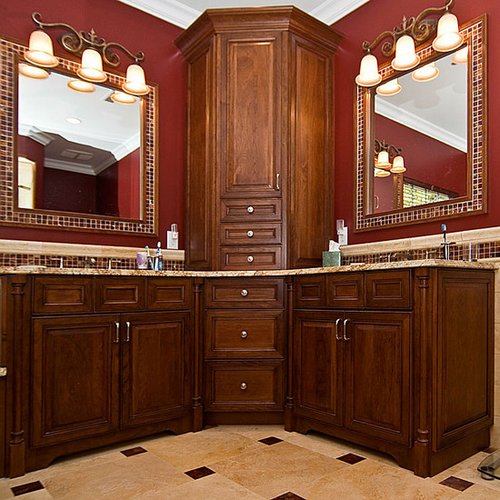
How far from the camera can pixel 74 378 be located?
216 centimetres

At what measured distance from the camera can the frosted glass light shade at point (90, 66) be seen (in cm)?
284

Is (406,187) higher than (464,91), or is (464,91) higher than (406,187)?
(464,91)

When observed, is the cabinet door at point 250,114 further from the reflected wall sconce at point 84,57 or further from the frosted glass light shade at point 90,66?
the frosted glass light shade at point 90,66

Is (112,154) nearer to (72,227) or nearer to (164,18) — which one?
(72,227)

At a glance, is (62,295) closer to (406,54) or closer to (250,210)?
(250,210)

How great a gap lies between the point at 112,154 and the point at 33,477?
189cm

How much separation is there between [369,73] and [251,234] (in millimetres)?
1246

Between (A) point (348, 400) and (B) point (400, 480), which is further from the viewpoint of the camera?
(A) point (348, 400)

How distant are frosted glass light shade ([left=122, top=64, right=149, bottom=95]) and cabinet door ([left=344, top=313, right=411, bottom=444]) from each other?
6.53ft

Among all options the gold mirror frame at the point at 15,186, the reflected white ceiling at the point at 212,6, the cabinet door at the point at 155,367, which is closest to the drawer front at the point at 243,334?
the cabinet door at the point at 155,367

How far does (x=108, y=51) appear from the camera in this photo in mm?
2988

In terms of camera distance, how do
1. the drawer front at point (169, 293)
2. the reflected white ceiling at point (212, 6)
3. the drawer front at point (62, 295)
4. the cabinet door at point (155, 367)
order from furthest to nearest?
the reflected white ceiling at point (212, 6), the drawer front at point (169, 293), the cabinet door at point (155, 367), the drawer front at point (62, 295)

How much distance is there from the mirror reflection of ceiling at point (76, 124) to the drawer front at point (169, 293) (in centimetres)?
92

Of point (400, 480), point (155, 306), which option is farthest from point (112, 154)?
point (400, 480)
